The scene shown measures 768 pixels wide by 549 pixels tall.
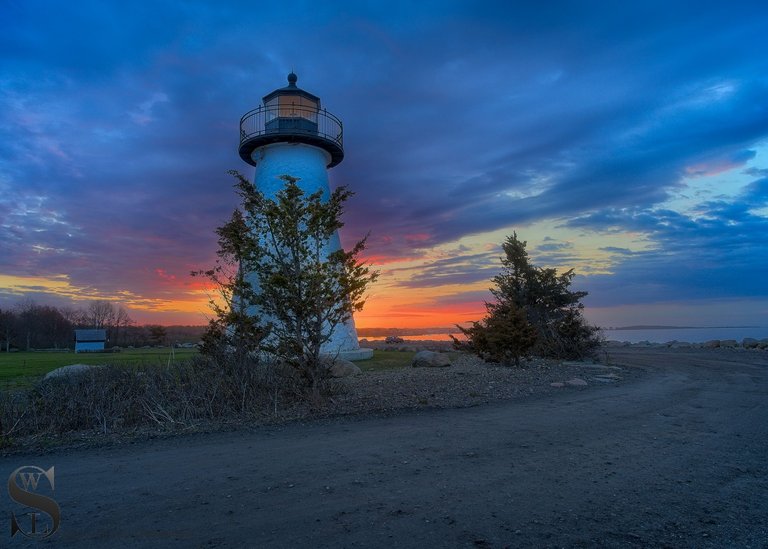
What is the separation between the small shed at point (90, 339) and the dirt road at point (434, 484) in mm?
50767

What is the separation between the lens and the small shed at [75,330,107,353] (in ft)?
163

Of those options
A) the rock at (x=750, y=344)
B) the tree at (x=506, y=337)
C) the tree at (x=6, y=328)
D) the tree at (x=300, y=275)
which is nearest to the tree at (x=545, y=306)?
the tree at (x=506, y=337)

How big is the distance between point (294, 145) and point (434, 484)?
680 inches

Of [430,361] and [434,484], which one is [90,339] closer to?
[430,361]

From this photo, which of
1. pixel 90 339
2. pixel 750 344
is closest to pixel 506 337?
pixel 750 344

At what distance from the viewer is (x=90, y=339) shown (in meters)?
51.0

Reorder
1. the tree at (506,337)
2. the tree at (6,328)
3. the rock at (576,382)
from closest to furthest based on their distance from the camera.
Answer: the rock at (576,382)
the tree at (506,337)
the tree at (6,328)

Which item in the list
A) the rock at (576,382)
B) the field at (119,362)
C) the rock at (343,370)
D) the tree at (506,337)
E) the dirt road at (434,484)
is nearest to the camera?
the dirt road at (434,484)

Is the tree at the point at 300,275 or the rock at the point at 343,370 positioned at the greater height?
the tree at the point at 300,275

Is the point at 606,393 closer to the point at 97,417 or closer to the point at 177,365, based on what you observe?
the point at 177,365

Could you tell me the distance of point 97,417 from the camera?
8.36m

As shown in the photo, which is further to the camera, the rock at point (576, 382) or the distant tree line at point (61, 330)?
the distant tree line at point (61, 330)

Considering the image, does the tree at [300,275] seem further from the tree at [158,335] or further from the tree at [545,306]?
the tree at [158,335]

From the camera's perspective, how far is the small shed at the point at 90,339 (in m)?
49.7
